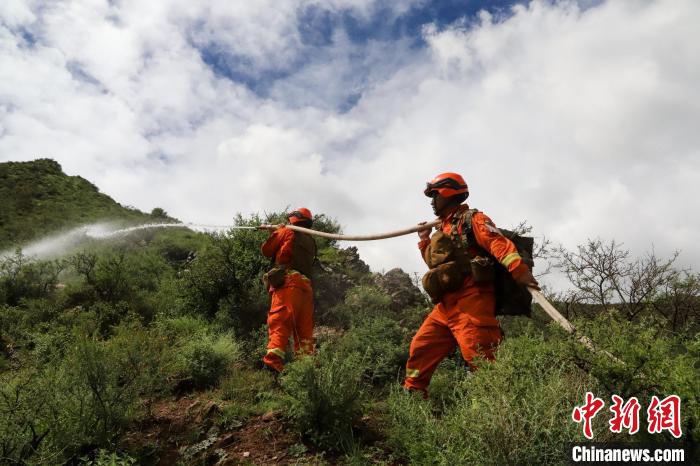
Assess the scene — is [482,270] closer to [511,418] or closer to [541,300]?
[541,300]

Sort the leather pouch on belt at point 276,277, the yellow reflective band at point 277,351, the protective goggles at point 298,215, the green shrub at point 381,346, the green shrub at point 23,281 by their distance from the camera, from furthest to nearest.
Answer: the green shrub at point 23,281 < the protective goggles at point 298,215 < the leather pouch on belt at point 276,277 < the green shrub at point 381,346 < the yellow reflective band at point 277,351

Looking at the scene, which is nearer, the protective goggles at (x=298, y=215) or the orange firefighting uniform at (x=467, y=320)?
the orange firefighting uniform at (x=467, y=320)

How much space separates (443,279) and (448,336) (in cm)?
58

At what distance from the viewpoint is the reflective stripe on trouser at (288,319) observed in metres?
5.20

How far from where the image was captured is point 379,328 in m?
6.14

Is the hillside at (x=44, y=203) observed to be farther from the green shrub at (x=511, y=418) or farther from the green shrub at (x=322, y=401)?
the green shrub at (x=511, y=418)

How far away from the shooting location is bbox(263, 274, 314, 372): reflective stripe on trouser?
17.1 ft

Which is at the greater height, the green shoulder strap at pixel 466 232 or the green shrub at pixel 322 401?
the green shoulder strap at pixel 466 232

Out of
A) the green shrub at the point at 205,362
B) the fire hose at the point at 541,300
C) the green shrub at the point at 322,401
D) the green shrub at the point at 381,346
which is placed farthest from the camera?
the green shrub at the point at 381,346

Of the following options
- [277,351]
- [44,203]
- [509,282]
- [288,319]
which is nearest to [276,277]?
[288,319]

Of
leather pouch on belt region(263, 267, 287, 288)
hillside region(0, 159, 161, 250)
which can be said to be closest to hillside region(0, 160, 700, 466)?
leather pouch on belt region(263, 267, 287, 288)

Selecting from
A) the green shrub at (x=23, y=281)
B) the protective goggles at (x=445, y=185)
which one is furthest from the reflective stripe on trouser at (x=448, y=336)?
the green shrub at (x=23, y=281)

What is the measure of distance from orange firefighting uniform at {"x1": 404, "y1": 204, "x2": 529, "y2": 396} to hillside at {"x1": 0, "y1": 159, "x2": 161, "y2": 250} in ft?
57.2

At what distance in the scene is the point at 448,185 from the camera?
461cm
